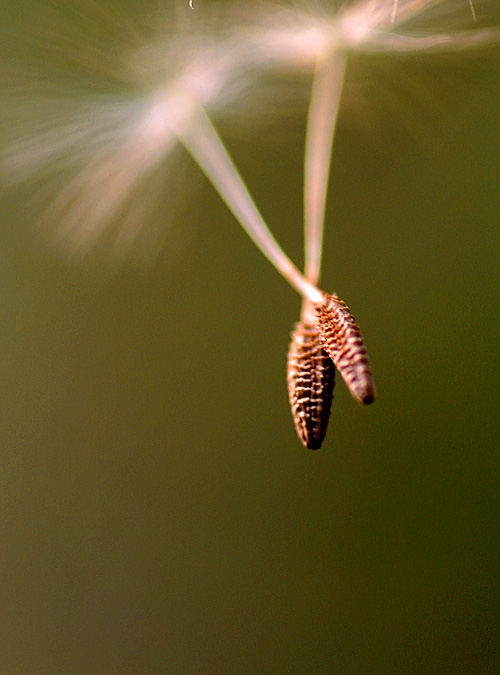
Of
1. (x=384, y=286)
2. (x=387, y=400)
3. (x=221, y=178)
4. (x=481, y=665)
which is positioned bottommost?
(x=481, y=665)

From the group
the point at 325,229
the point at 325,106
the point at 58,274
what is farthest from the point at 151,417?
the point at 325,106

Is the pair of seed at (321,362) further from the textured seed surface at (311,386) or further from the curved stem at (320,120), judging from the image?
the curved stem at (320,120)

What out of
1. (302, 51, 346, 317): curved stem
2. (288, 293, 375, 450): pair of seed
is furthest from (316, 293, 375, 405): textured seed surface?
(302, 51, 346, 317): curved stem

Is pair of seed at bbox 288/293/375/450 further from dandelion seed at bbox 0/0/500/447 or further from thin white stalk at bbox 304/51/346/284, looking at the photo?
thin white stalk at bbox 304/51/346/284

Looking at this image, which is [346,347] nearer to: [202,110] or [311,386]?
[311,386]

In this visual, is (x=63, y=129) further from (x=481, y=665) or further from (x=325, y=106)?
(x=481, y=665)

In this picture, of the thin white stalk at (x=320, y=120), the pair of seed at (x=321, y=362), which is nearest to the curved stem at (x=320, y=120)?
the thin white stalk at (x=320, y=120)
